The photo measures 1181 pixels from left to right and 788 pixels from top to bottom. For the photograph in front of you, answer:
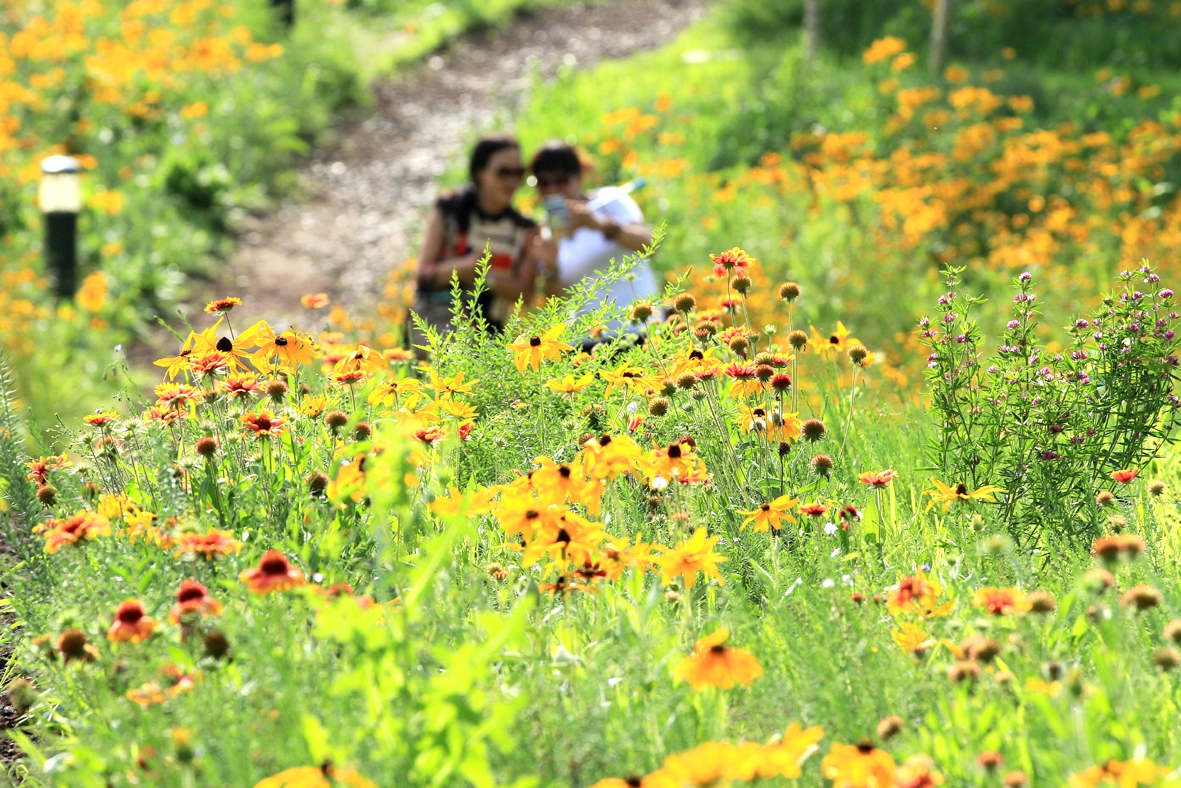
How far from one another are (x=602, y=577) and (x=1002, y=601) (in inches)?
27.2

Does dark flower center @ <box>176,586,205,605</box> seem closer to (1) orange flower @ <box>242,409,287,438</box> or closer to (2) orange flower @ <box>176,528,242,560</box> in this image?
(2) orange flower @ <box>176,528,242,560</box>

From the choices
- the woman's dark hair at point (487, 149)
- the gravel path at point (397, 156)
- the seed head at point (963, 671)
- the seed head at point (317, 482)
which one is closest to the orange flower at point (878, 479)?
the seed head at point (963, 671)

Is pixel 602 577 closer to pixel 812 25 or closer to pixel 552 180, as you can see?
pixel 552 180

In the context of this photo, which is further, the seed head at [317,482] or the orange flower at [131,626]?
the seed head at [317,482]

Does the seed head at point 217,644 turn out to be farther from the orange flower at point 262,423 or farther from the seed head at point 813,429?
the seed head at point 813,429

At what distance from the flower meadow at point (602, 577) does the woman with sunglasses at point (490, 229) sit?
1.84m

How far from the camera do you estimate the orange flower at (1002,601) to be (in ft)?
5.53

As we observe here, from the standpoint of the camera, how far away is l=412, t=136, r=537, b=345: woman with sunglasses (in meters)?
5.04

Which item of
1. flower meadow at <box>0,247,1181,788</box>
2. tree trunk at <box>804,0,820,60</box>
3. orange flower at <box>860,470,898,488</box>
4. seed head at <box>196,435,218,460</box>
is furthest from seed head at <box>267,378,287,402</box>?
tree trunk at <box>804,0,820,60</box>

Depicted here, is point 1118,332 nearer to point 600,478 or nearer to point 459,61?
point 600,478

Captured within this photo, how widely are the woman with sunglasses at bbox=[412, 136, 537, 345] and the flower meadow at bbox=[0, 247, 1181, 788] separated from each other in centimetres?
184

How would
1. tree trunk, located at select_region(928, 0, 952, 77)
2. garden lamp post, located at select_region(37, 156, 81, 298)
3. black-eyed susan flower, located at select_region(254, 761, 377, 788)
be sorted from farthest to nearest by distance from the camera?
tree trunk, located at select_region(928, 0, 952, 77), garden lamp post, located at select_region(37, 156, 81, 298), black-eyed susan flower, located at select_region(254, 761, 377, 788)

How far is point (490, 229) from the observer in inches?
205

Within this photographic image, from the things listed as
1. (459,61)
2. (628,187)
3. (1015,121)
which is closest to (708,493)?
(628,187)
